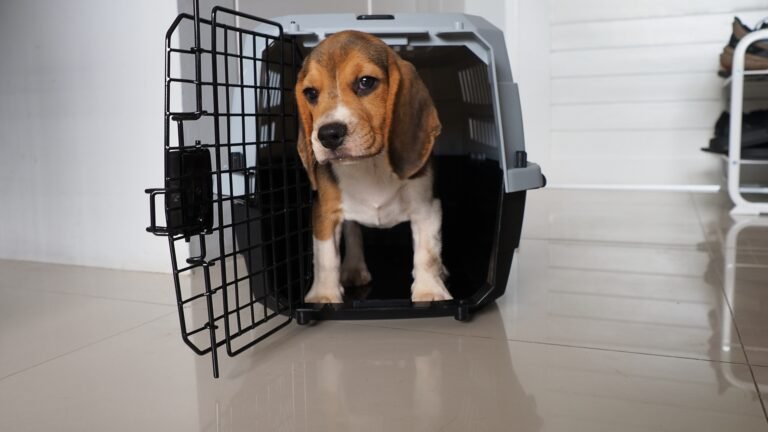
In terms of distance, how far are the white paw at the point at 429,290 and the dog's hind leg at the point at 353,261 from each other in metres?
0.27

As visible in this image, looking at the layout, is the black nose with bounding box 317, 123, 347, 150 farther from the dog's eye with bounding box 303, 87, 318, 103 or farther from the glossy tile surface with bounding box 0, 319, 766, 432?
the glossy tile surface with bounding box 0, 319, 766, 432

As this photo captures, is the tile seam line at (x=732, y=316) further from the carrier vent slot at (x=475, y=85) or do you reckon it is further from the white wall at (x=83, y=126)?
the white wall at (x=83, y=126)

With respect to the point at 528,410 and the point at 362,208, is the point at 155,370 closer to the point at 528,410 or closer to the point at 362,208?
the point at 362,208

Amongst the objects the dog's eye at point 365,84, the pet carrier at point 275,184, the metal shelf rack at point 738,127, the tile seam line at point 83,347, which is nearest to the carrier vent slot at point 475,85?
the pet carrier at point 275,184

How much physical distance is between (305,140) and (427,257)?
379 mm

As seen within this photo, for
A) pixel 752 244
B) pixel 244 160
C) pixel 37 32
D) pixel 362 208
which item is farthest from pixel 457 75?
pixel 37 32

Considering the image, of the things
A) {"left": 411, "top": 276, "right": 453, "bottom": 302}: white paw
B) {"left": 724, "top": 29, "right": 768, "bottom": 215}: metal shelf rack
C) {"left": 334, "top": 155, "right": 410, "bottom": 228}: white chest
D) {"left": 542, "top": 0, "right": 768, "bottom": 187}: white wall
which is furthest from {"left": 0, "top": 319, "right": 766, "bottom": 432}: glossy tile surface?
{"left": 542, "top": 0, "right": 768, "bottom": 187}: white wall

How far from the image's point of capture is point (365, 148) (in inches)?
51.3

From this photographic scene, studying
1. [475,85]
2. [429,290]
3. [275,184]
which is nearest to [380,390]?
[429,290]

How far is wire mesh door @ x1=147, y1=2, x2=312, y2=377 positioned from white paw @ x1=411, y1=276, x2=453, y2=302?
255 mm

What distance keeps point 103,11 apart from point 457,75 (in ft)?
3.57

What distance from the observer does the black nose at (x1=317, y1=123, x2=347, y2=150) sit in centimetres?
126

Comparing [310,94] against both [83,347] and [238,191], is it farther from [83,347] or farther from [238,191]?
[83,347]

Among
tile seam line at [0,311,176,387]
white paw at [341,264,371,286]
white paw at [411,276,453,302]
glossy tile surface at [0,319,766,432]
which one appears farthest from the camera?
white paw at [341,264,371,286]
